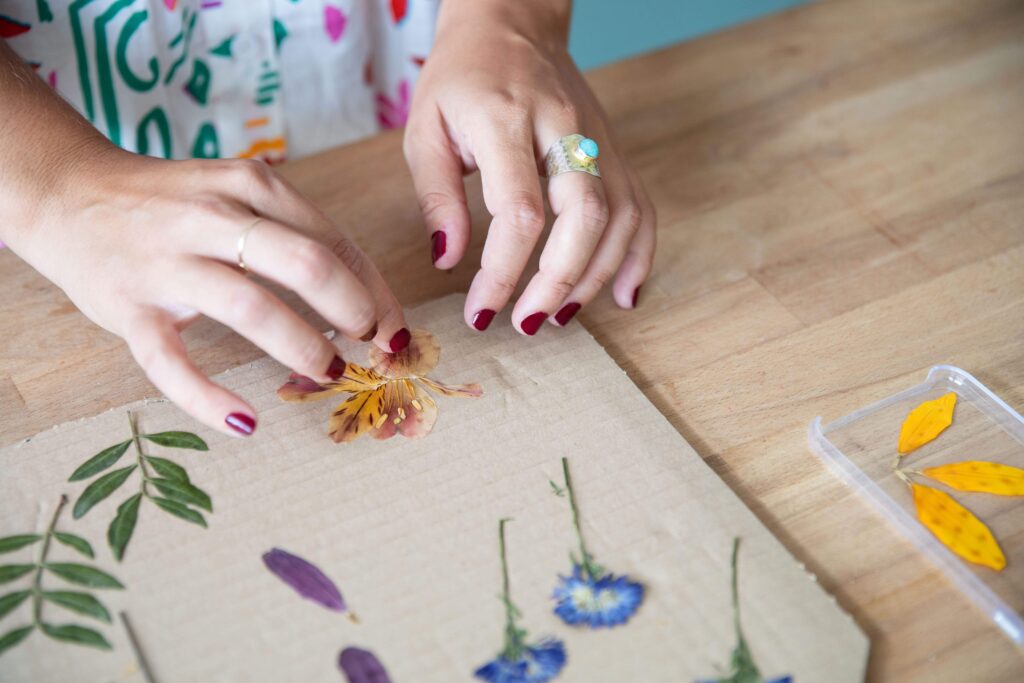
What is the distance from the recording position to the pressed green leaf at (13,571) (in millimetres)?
520

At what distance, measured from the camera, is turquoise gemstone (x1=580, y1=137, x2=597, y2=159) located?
70 centimetres

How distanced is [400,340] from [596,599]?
225mm

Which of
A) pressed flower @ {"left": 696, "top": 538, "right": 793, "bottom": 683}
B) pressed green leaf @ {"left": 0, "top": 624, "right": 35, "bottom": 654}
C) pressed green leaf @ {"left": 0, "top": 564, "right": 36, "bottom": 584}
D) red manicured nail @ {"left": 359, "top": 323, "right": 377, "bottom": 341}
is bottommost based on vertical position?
pressed flower @ {"left": 696, "top": 538, "right": 793, "bottom": 683}

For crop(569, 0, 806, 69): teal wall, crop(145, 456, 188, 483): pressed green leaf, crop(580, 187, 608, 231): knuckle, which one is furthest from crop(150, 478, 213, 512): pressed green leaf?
crop(569, 0, 806, 69): teal wall

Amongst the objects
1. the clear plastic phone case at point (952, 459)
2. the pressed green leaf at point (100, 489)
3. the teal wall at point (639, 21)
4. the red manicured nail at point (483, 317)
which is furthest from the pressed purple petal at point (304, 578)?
the teal wall at point (639, 21)

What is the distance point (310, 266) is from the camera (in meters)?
0.57

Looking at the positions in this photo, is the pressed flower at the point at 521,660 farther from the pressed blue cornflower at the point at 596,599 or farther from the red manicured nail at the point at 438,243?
the red manicured nail at the point at 438,243

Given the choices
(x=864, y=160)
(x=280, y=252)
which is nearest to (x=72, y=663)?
(x=280, y=252)

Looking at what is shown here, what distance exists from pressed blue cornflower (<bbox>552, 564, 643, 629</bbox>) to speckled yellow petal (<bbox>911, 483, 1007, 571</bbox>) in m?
0.19

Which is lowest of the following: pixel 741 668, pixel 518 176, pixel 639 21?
pixel 639 21

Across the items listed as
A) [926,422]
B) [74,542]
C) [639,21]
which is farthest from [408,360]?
[639,21]

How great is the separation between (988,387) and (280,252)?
0.48m

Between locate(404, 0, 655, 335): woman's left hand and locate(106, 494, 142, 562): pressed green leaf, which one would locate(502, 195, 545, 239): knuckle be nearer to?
locate(404, 0, 655, 335): woman's left hand

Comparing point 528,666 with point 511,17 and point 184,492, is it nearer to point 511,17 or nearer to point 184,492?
point 184,492
